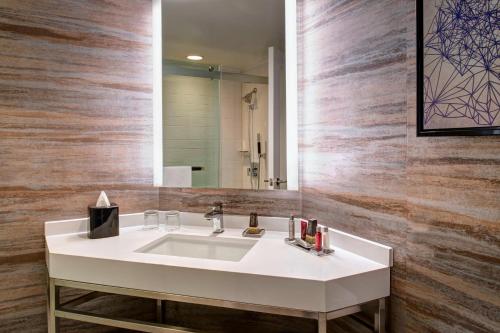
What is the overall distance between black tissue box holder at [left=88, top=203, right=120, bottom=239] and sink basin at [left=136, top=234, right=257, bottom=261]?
243mm

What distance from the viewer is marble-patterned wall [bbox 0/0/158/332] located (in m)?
1.54

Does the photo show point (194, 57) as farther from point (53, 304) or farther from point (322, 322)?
point (322, 322)

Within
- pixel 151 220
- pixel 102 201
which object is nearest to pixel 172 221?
pixel 151 220

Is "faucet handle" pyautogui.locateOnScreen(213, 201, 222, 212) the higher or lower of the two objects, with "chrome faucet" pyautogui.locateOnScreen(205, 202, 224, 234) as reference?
higher

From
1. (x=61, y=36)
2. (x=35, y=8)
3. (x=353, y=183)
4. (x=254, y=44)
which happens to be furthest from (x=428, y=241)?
(x=35, y=8)

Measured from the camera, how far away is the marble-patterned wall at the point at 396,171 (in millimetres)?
913

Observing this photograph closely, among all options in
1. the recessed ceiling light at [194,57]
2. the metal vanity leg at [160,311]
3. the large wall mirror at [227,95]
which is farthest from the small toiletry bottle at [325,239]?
the recessed ceiling light at [194,57]

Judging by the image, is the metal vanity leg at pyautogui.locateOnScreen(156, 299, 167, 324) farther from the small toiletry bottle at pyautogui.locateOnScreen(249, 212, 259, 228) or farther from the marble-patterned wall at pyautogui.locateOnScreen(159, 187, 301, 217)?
the small toiletry bottle at pyautogui.locateOnScreen(249, 212, 259, 228)

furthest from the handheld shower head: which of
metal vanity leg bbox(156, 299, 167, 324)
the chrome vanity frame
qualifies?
metal vanity leg bbox(156, 299, 167, 324)

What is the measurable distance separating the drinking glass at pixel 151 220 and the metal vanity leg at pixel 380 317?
1.14 meters

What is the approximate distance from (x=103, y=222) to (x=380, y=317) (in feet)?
4.16

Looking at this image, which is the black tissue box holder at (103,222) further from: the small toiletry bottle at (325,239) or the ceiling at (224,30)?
the small toiletry bottle at (325,239)

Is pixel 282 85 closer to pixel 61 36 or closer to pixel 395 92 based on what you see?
pixel 395 92

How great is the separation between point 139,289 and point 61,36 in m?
1.25
